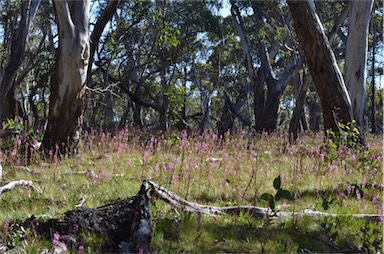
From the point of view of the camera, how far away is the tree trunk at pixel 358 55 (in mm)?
9852

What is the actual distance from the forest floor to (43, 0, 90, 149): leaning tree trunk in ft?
1.85

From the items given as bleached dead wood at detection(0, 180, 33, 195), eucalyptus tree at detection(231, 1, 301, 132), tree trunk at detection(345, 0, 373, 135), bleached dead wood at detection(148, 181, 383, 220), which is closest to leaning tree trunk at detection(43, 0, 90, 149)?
bleached dead wood at detection(0, 180, 33, 195)

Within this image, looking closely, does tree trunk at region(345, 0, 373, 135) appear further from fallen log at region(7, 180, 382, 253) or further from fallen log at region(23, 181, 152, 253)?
fallen log at region(23, 181, 152, 253)

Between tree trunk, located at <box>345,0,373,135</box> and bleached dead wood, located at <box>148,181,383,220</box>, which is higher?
tree trunk, located at <box>345,0,373,135</box>

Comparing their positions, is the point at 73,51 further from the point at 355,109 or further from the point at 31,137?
the point at 355,109

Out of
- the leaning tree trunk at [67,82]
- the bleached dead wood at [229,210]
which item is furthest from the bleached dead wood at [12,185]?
the leaning tree trunk at [67,82]

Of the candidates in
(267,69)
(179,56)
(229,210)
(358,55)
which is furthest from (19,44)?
(267,69)

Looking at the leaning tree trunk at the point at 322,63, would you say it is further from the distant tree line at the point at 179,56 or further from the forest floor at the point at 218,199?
the forest floor at the point at 218,199

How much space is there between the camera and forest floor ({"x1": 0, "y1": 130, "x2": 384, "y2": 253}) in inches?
137

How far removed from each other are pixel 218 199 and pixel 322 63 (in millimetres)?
4835

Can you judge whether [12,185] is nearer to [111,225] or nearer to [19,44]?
[111,225]

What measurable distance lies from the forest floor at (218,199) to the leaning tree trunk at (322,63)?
48.1 inches

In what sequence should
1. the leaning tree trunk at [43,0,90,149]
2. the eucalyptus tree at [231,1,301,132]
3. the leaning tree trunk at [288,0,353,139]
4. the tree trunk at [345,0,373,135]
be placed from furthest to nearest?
the eucalyptus tree at [231,1,301,132], the tree trunk at [345,0,373,135], the leaning tree trunk at [288,0,353,139], the leaning tree trunk at [43,0,90,149]

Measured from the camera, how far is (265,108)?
63.2 ft
